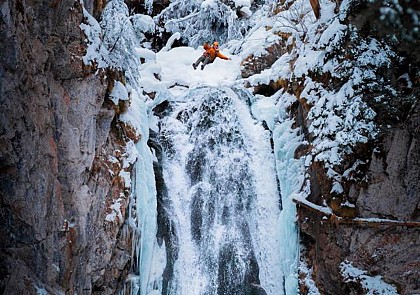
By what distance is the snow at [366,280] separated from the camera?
568cm

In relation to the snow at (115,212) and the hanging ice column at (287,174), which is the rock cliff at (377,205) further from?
the snow at (115,212)

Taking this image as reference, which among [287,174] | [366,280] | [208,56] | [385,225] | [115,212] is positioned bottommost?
[366,280]

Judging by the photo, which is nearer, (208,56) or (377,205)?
(377,205)

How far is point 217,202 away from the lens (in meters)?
7.76

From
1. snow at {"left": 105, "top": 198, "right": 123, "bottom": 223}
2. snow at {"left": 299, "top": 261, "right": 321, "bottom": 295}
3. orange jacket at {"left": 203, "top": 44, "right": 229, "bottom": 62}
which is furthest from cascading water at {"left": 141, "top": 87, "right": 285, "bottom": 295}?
orange jacket at {"left": 203, "top": 44, "right": 229, "bottom": 62}

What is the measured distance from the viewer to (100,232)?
565 cm

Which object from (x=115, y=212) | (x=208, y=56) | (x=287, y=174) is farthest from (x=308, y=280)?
(x=208, y=56)

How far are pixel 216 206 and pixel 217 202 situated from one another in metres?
0.09

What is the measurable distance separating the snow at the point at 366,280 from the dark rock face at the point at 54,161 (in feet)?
10.7

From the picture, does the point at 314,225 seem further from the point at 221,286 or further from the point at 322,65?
the point at 322,65

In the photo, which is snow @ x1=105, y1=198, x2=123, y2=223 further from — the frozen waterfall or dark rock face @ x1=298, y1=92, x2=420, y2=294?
dark rock face @ x1=298, y1=92, x2=420, y2=294

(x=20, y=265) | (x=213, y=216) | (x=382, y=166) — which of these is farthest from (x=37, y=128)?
(x=382, y=166)

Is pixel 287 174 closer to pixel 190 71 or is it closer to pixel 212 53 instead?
pixel 190 71

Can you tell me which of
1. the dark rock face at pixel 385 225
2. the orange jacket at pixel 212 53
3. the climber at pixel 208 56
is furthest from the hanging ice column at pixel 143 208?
the orange jacket at pixel 212 53
